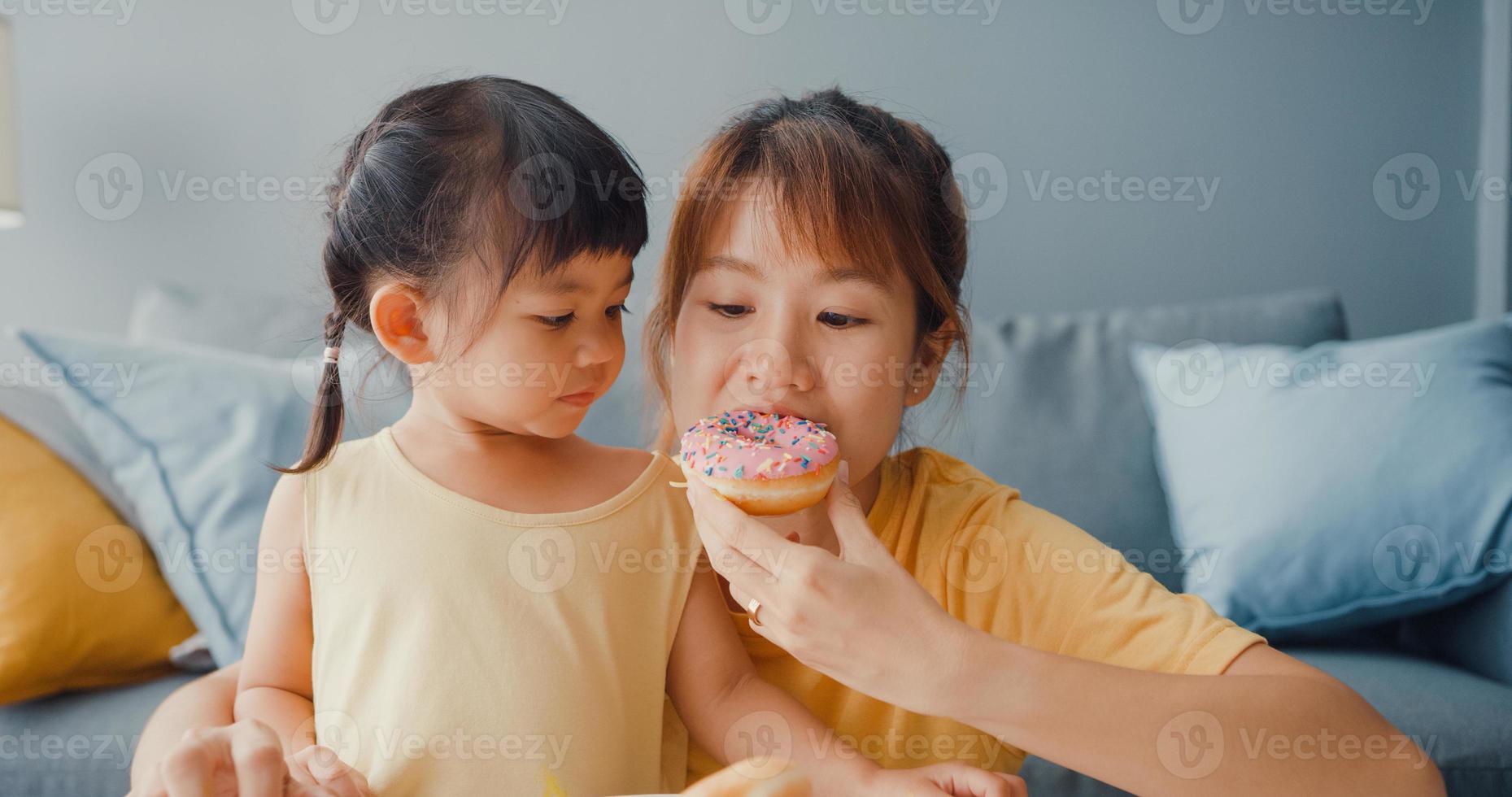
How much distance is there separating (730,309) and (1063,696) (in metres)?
0.56

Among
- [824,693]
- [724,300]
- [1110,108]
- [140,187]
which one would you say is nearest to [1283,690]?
[824,693]

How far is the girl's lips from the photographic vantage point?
3.80 feet

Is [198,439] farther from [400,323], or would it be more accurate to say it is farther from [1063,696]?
[1063,696]

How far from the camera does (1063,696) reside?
0.99m

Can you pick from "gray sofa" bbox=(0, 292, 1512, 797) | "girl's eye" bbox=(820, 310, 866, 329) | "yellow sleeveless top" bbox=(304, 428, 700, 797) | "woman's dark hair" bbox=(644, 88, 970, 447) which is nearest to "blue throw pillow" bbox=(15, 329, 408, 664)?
"gray sofa" bbox=(0, 292, 1512, 797)

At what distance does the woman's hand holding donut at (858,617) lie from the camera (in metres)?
0.99

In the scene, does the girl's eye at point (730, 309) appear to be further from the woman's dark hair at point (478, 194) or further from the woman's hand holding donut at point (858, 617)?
the woman's hand holding donut at point (858, 617)

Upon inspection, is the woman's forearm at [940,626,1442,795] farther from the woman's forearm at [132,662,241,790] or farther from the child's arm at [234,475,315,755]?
the woman's forearm at [132,662,241,790]

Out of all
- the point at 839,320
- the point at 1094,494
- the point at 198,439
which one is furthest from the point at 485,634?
the point at 1094,494

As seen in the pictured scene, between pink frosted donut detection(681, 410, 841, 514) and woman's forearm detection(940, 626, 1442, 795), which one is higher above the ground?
pink frosted donut detection(681, 410, 841, 514)

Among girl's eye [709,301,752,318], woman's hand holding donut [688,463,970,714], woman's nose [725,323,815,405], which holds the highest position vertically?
girl's eye [709,301,752,318]

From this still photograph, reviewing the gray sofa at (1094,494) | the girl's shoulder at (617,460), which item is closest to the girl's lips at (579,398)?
the girl's shoulder at (617,460)

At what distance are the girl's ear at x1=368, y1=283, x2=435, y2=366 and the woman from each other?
303 millimetres

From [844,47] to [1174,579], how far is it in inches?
61.0
